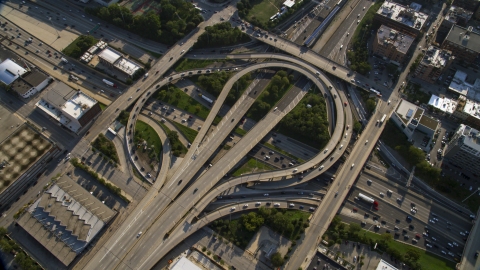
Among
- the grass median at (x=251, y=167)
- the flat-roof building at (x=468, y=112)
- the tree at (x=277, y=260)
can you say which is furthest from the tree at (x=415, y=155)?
the tree at (x=277, y=260)

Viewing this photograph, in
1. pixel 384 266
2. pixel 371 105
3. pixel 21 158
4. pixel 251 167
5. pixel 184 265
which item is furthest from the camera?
pixel 371 105

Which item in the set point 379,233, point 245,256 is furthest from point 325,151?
point 245,256

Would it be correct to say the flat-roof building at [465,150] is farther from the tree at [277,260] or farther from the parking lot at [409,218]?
the tree at [277,260]

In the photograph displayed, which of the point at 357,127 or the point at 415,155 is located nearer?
the point at 415,155

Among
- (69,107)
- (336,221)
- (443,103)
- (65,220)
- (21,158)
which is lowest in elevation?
(65,220)

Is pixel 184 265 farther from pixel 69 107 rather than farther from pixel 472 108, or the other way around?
pixel 472 108

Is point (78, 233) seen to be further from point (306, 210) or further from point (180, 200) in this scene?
point (306, 210)

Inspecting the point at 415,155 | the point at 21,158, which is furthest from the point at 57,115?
the point at 415,155
